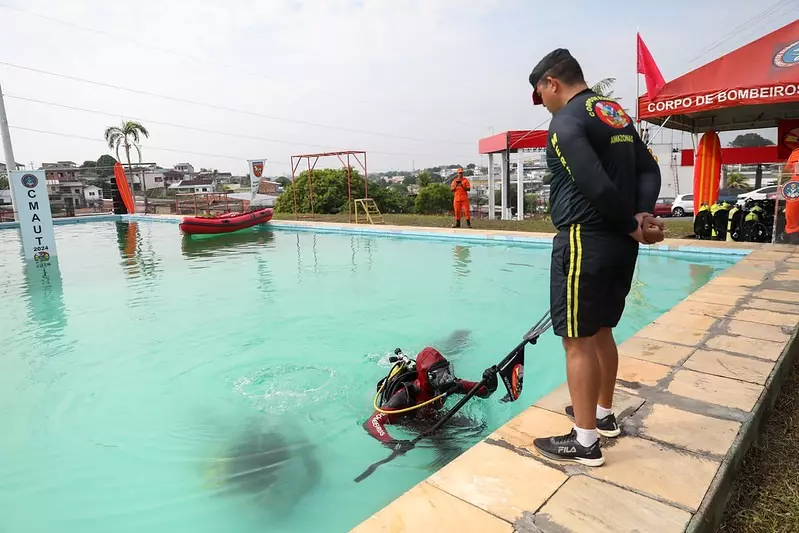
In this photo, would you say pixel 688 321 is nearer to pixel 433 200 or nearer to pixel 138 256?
pixel 138 256

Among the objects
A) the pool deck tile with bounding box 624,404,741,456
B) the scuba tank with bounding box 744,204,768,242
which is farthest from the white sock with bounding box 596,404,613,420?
the scuba tank with bounding box 744,204,768,242

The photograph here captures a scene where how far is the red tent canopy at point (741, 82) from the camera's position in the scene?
6.44m

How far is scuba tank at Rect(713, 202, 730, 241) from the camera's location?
7.86 meters

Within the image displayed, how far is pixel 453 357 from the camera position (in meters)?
4.27

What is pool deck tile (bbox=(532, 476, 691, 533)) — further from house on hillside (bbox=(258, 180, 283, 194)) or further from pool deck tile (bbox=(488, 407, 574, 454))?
house on hillside (bbox=(258, 180, 283, 194))

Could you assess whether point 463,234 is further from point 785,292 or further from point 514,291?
point 785,292

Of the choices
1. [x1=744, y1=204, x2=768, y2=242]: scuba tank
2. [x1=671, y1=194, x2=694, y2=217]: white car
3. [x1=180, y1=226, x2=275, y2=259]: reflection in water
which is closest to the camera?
[x1=744, y1=204, x2=768, y2=242]: scuba tank

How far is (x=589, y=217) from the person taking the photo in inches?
62.3

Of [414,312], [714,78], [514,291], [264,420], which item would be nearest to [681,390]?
A: [264,420]

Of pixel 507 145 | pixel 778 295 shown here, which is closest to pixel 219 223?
pixel 507 145

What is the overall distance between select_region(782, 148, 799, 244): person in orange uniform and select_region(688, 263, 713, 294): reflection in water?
1.17 metres

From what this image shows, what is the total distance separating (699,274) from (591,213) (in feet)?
19.1

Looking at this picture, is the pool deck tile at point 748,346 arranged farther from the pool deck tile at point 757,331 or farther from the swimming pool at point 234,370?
the swimming pool at point 234,370

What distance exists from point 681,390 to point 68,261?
→ 11.2 m
